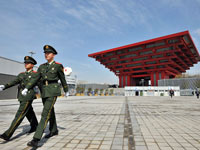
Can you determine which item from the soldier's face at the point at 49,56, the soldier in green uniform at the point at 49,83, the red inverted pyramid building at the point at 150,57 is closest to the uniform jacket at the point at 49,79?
the soldier in green uniform at the point at 49,83

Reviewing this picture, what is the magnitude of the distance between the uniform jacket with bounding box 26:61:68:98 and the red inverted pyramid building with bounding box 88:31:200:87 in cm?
4778

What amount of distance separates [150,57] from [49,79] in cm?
5493

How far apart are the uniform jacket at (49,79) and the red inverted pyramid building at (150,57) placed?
47.8 meters

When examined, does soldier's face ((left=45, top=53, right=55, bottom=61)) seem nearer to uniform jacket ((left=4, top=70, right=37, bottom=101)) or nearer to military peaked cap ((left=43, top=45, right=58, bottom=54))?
military peaked cap ((left=43, top=45, right=58, bottom=54))

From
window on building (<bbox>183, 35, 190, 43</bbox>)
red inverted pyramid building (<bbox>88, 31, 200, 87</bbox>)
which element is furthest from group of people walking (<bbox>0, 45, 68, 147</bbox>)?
window on building (<bbox>183, 35, 190, 43</bbox>)

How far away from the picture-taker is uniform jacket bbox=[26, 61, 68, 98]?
10.2 feet

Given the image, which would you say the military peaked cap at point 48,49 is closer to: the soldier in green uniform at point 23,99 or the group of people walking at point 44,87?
the group of people walking at point 44,87

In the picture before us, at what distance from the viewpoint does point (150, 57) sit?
5391 centimetres

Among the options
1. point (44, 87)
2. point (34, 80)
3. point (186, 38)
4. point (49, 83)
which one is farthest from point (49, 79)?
point (186, 38)

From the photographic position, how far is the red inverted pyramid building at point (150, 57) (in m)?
47.5

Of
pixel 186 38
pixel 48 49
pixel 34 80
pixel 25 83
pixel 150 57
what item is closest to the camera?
pixel 34 80

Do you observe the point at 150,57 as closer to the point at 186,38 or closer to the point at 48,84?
the point at 186,38


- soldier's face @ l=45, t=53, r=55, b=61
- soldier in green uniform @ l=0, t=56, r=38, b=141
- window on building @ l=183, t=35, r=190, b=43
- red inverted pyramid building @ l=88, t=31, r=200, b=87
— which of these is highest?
window on building @ l=183, t=35, r=190, b=43

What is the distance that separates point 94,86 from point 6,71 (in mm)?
51394
